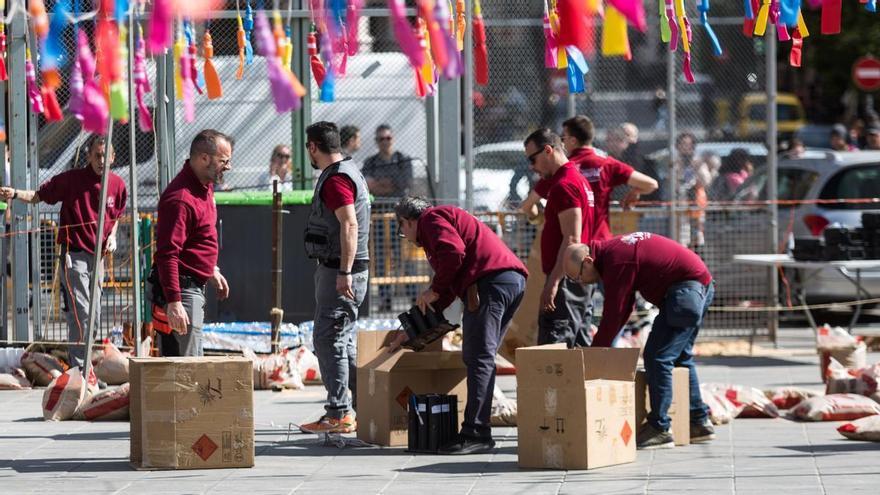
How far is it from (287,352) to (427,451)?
3640 mm

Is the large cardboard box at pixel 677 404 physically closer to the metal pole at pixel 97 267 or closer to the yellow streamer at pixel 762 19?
the yellow streamer at pixel 762 19

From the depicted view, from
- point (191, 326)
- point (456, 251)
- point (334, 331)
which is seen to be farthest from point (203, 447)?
point (456, 251)

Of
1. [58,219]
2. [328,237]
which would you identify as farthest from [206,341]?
[328,237]

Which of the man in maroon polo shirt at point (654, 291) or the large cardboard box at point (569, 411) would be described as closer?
the large cardboard box at point (569, 411)

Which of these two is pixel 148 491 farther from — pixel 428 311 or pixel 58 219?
pixel 58 219

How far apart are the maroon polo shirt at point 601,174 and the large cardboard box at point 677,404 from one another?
139cm

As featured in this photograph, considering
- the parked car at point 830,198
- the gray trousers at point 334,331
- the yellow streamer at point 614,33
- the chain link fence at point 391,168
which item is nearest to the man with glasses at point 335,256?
the gray trousers at point 334,331

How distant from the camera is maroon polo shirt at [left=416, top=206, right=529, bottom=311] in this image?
8.82m

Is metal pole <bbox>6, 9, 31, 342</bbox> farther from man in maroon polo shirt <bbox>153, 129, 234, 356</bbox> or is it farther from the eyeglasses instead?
the eyeglasses

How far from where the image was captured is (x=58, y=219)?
42.2ft

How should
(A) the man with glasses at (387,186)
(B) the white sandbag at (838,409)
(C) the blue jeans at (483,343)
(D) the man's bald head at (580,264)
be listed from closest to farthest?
(D) the man's bald head at (580,264), (C) the blue jeans at (483,343), (B) the white sandbag at (838,409), (A) the man with glasses at (387,186)

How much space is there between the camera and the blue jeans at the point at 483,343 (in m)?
8.92

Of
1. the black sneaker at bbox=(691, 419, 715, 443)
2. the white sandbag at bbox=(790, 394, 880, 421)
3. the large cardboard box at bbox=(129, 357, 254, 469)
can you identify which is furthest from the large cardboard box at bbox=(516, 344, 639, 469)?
the white sandbag at bbox=(790, 394, 880, 421)

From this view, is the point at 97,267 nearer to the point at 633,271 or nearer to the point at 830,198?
the point at 633,271
